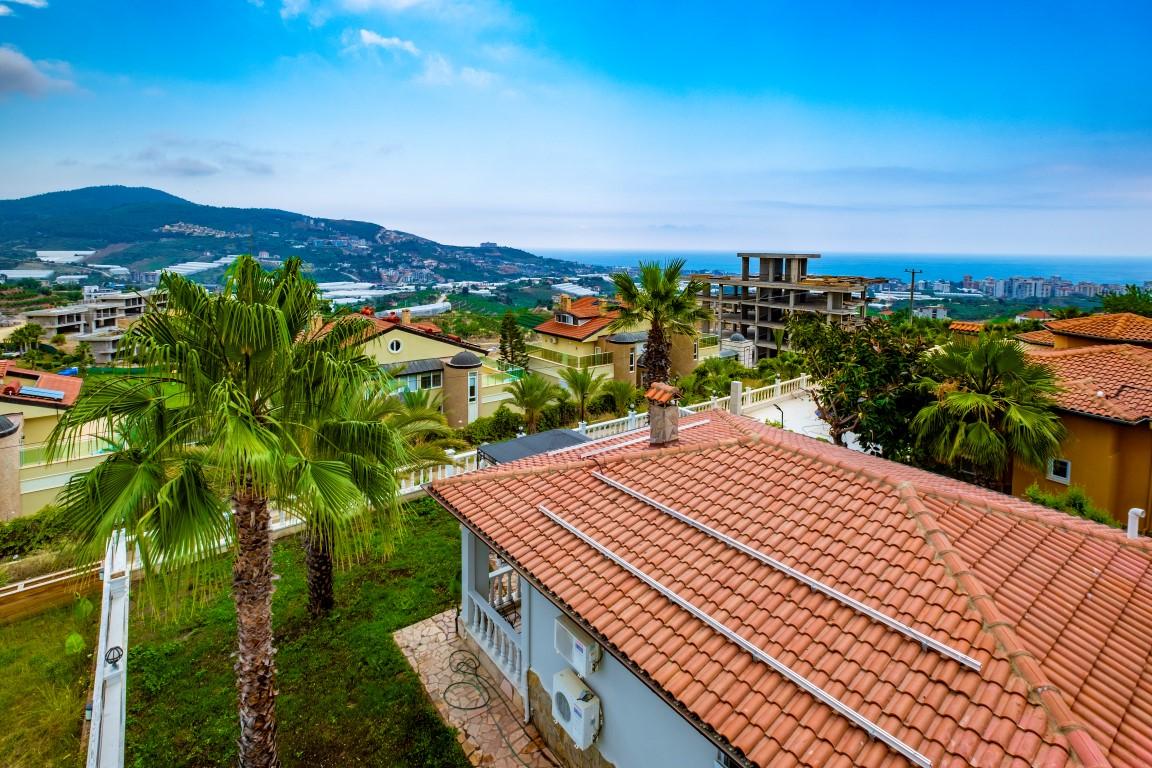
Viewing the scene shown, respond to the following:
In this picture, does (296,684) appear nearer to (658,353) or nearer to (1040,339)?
(658,353)

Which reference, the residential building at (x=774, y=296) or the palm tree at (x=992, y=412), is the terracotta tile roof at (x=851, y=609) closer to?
the palm tree at (x=992, y=412)

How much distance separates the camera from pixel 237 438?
16.1 ft

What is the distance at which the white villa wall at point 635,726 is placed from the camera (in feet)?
17.5

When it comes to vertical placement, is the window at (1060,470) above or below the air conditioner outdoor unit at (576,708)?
above

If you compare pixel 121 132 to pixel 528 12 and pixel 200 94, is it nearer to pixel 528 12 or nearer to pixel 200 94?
pixel 200 94

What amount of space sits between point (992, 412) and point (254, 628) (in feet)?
43.0

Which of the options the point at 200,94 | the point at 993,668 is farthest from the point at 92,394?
the point at 200,94

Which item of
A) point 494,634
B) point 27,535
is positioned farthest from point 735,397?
point 27,535

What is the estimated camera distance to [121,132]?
6329 inches

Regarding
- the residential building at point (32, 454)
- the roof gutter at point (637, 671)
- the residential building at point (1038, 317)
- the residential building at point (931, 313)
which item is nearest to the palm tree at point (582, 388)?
the residential building at point (32, 454)

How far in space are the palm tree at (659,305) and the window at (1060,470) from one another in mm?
10121

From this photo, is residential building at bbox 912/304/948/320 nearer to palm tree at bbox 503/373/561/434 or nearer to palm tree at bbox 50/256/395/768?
palm tree at bbox 503/373/561/434

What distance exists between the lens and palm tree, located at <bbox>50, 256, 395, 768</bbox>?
5098 mm

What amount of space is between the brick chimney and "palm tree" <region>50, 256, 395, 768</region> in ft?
12.7
